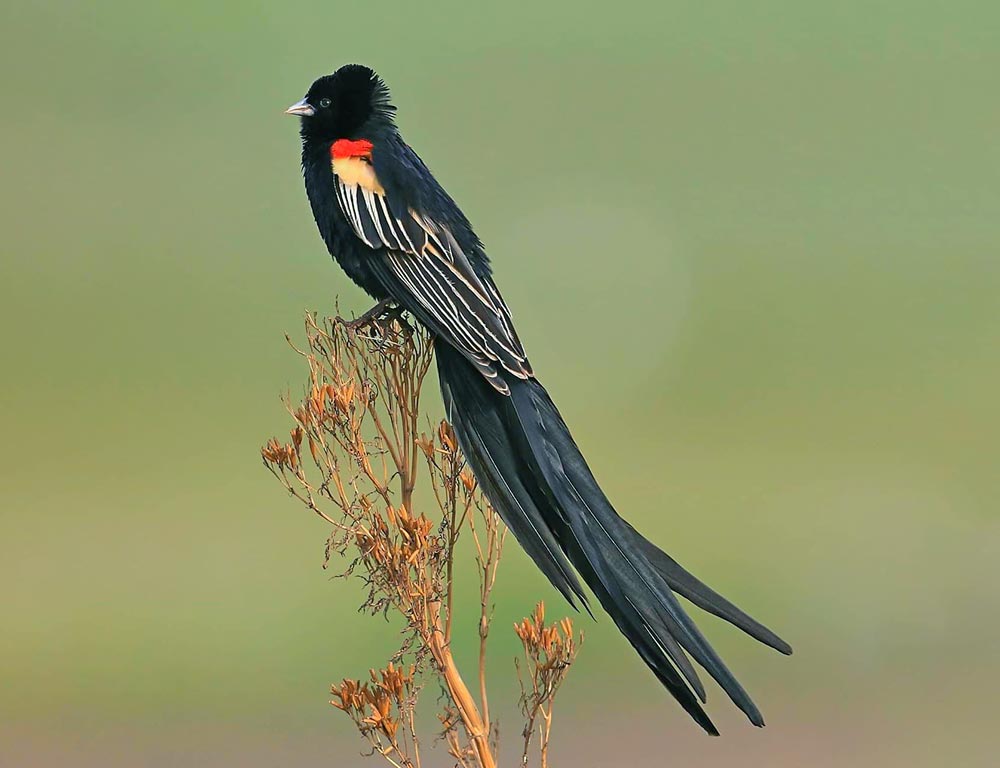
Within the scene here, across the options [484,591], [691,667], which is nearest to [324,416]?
[484,591]

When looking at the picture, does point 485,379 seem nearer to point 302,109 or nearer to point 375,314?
point 375,314

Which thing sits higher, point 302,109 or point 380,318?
point 302,109

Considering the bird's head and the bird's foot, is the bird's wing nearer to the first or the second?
the bird's foot

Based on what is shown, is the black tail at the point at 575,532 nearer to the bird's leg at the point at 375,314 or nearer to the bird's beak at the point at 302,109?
the bird's leg at the point at 375,314

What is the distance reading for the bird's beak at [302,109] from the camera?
2250 mm

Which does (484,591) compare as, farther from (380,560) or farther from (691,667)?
(691,667)

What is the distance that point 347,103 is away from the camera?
7.42 ft

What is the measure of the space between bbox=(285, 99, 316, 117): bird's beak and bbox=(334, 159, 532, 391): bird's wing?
0.72ft

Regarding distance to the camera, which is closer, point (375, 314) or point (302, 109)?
point (375, 314)

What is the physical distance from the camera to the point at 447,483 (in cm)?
176

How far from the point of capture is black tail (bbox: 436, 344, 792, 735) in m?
1.48

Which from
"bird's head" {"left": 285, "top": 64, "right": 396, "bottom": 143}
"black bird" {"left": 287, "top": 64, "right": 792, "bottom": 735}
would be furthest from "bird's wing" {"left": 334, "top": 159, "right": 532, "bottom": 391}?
"bird's head" {"left": 285, "top": 64, "right": 396, "bottom": 143}

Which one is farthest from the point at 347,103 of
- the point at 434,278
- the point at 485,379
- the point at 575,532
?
the point at 575,532

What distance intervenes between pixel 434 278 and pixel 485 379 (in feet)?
0.79
